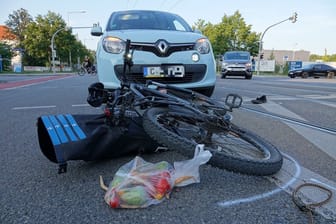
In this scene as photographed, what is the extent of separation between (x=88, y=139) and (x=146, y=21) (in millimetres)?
3140

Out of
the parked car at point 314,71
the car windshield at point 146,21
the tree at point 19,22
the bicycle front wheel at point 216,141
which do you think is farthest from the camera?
the tree at point 19,22

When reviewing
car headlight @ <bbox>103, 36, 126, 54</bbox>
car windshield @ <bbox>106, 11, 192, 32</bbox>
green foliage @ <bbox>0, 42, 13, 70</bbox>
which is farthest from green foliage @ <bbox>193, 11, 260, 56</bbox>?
car headlight @ <bbox>103, 36, 126, 54</bbox>

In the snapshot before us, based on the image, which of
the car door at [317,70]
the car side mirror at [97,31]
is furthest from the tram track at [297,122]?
the car door at [317,70]

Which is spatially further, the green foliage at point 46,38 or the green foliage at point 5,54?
the green foliage at point 46,38

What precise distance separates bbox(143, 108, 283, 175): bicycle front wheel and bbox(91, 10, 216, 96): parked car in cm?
142

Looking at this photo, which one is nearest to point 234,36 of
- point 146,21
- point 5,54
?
point 5,54

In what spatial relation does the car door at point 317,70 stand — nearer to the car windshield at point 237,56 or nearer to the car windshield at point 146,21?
the car windshield at point 237,56

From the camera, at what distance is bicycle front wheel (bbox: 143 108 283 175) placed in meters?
1.66

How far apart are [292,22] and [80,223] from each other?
3356 cm

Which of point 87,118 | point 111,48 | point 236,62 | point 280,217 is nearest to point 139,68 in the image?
point 111,48

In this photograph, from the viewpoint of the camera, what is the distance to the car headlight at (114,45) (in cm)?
349

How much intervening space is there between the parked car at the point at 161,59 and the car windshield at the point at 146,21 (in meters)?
0.67

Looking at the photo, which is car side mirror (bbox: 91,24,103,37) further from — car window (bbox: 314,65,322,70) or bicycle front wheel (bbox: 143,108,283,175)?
car window (bbox: 314,65,322,70)

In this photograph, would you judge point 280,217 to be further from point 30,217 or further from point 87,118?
point 87,118
